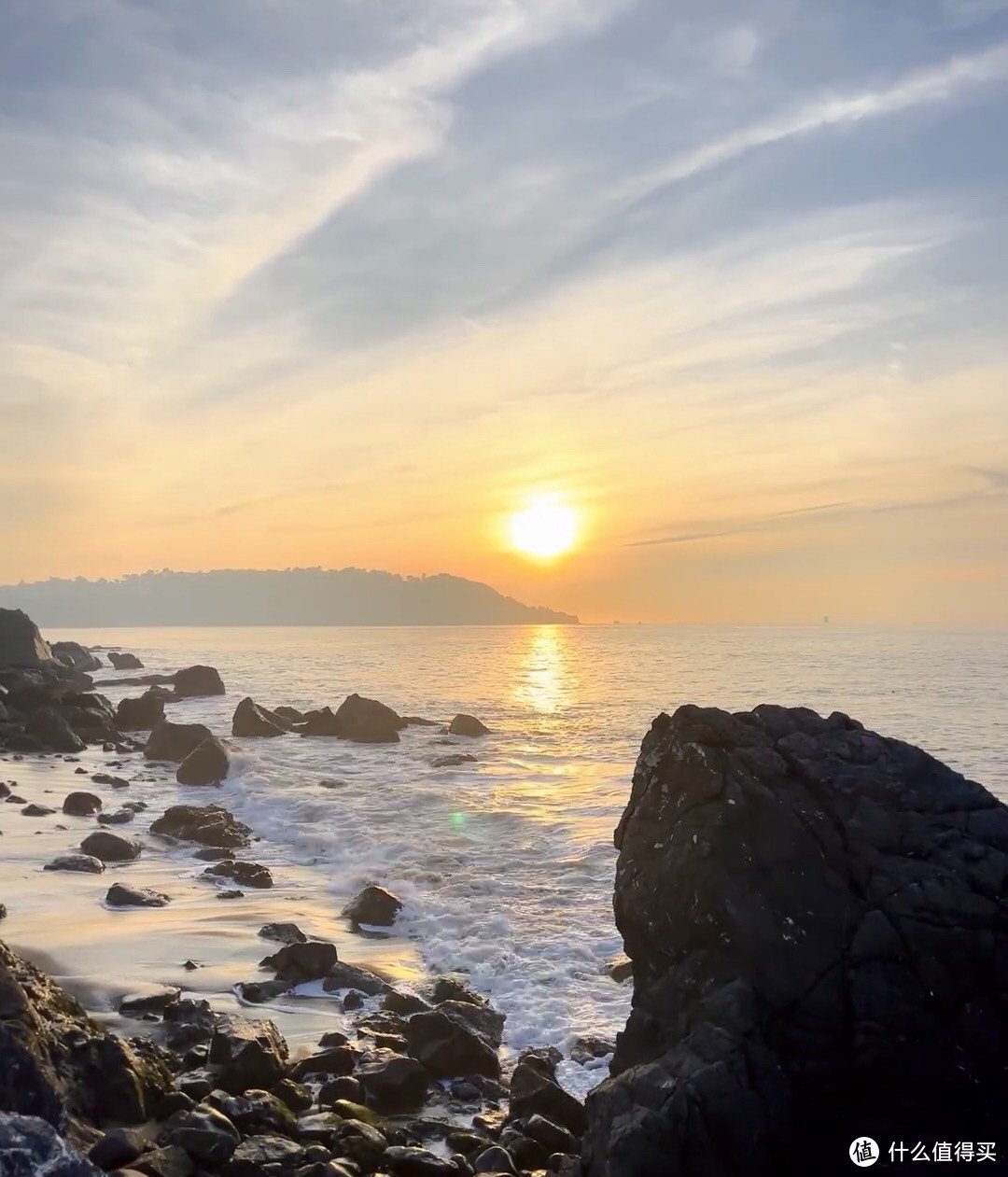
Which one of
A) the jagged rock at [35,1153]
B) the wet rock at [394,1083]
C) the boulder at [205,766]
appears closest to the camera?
the jagged rock at [35,1153]

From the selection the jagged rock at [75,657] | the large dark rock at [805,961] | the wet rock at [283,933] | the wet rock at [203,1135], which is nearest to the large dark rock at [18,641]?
the jagged rock at [75,657]

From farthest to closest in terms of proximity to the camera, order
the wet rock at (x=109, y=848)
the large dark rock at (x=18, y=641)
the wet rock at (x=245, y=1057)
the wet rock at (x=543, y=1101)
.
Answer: the large dark rock at (x=18, y=641) < the wet rock at (x=109, y=848) < the wet rock at (x=543, y=1101) < the wet rock at (x=245, y=1057)

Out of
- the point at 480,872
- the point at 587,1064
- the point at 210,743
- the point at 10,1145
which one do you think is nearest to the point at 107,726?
the point at 210,743

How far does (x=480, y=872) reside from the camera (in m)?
19.1

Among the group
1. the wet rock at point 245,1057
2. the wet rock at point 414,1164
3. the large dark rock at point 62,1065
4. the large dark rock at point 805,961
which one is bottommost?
the wet rock at point 414,1164

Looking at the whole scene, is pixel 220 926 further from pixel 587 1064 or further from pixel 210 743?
pixel 210 743

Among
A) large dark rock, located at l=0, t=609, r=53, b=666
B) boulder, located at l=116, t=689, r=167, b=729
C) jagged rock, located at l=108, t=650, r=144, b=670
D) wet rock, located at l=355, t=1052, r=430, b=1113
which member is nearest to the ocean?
wet rock, located at l=355, t=1052, r=430, b=1113

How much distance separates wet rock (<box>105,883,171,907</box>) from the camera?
1503cm

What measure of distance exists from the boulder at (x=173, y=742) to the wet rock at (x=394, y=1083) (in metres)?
26.6

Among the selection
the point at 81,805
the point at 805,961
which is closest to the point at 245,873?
the point at 81,805

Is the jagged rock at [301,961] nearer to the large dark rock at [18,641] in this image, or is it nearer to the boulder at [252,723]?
the boulder at [252,723]

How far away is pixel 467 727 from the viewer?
1738 inches

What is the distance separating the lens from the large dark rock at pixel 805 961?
6688mm

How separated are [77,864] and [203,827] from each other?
12.3 ft
